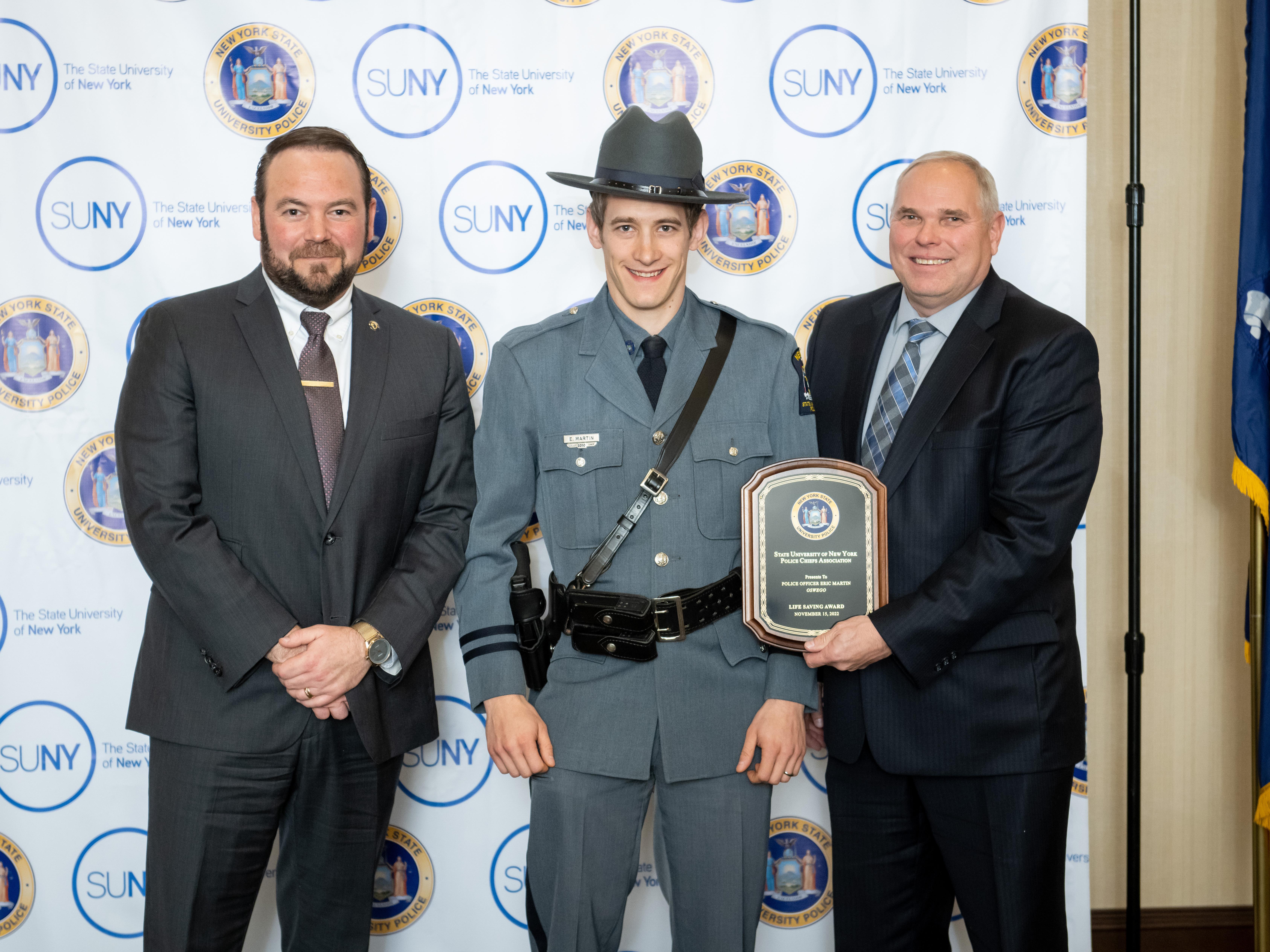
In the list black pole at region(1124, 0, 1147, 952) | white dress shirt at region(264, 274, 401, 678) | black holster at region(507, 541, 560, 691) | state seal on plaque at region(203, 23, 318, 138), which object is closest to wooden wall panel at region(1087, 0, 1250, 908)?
black pole at region(1124, 0, 1147, 952)

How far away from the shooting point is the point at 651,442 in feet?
5.90

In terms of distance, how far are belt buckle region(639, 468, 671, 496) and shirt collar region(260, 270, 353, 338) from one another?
0.79 m

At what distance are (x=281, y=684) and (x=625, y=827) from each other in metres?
0.76

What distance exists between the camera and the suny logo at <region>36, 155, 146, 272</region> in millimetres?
2447

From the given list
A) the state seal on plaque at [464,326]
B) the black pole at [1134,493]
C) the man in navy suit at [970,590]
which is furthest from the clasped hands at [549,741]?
the black pole at [1134,493]

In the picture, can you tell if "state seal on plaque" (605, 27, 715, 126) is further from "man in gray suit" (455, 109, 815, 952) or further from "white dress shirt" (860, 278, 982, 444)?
"white dress shirt" (860, 278, 982, 444)

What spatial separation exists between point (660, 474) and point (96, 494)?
1698 mm

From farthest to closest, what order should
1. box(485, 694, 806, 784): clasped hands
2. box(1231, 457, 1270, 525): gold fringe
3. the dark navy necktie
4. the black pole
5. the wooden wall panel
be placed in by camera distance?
the wooden wall panel < the black pole < box(1231, 457, 1270, 525): gold fringe < the dark navy necktie < box(485, 694, 806, 784): clasped hands

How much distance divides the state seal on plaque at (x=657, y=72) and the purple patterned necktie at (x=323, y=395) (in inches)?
41.2

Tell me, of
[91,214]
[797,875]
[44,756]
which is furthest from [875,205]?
[44,756]

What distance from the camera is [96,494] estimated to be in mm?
2508

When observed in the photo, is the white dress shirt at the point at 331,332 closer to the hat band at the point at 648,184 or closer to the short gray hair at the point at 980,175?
the hat band at the point at 648,184

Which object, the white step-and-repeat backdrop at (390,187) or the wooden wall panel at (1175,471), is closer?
the white step-and-repeat backdrop at (390,187)

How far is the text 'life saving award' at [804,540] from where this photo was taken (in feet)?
5.72
